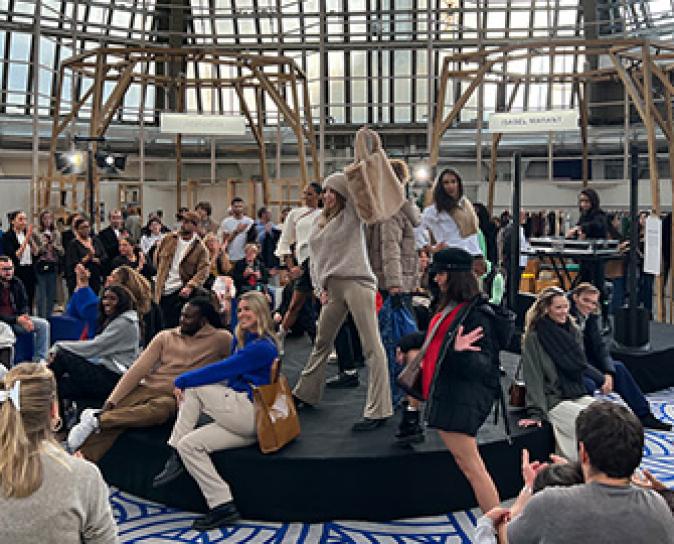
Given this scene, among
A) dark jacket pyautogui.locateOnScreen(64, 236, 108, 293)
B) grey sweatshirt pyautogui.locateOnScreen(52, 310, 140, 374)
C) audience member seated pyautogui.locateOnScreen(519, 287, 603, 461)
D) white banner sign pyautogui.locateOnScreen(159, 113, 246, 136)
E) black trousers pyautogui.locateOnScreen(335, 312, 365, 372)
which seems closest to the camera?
audience member seated pyautogui.locateOnScreen(519, 287, 603, 461)

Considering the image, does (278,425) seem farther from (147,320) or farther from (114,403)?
(147,320)

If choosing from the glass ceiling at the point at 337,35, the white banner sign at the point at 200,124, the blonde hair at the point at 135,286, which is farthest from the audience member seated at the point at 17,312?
the glass ceiling at the point at 337,35

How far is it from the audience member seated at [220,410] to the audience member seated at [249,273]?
12.2 feet

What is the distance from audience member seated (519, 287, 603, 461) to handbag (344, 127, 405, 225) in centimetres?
118

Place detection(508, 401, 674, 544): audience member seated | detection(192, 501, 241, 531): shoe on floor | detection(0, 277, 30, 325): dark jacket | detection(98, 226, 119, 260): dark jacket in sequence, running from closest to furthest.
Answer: detection(508, 401, 674, 544): audience member seated < detection(192, 501, 241, 531): shoe on floor < detection(0, 277, 30, 325): dark jacket < detection(98, 226, 119, 260): dark jacket

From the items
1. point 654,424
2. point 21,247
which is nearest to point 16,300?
point 21,247

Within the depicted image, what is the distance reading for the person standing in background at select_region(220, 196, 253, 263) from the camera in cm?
914

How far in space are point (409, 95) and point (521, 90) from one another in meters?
2.97

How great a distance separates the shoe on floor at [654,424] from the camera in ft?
18.4

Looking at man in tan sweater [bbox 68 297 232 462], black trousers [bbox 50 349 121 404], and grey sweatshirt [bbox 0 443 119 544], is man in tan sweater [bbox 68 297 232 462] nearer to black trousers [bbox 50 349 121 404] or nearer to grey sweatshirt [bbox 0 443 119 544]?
black trousers [bbox 50 349 121 404]

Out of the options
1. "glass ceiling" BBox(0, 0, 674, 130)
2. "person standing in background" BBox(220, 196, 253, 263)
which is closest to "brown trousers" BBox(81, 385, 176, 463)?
"person standing in background" BBox(220, 196, 253, 263)

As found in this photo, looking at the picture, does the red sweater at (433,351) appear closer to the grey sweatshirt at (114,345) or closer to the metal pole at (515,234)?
the metal pole at (515,234)

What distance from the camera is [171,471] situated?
13.2 feet

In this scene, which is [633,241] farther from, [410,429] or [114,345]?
[114,345]
